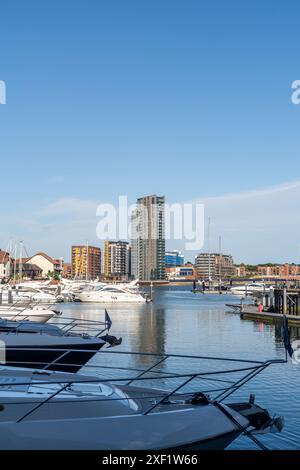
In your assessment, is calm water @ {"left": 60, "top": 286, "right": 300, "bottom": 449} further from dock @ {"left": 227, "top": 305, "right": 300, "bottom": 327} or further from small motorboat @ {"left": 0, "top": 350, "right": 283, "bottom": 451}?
small motorboat @ {"left": 0, "top": 350, "right": 283, "bottom": 451}

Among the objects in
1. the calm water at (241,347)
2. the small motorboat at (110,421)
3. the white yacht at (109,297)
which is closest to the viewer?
the small motorboat at (110,421)

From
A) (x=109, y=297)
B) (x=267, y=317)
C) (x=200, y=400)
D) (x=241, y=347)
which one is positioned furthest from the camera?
(x=109, y=297)

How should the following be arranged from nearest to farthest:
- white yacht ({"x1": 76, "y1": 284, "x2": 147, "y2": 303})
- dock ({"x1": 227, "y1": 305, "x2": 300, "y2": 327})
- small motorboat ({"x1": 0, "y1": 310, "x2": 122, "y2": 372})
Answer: small motorboat ({"x1": 0, "y1": 310, "x2": 122, "y2": 372})
dock ({"x1": 227, "y1": 305, "x2": 300, "y2": 327})
white yacht ({"x1": 76, "y1": 284, "x2": 147, "y2": 303})

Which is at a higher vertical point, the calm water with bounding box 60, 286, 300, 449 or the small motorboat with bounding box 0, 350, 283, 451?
the small motorboat with bounding box 0, 350, 283, 451

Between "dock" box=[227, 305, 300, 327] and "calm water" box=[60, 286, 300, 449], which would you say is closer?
"calm water" box=[60, 286, 300, 449]

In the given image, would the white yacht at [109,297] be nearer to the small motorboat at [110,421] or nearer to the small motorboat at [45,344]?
the small motorboat at [45,344]

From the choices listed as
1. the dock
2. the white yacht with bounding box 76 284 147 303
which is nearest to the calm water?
the dock

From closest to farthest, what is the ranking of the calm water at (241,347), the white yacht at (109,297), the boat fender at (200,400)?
the boat fender at (200,400) → the calm water at (241,347) → the white yacht at (109,297)

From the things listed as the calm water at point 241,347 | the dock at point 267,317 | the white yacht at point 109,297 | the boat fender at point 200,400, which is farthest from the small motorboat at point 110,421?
the white yacht at point 109,297

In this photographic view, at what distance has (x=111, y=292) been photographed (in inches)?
4537

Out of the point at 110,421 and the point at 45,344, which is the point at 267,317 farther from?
the point at 110,421

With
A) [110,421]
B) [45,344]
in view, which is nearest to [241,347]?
[45,344]

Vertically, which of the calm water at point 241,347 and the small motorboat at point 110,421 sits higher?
the small motorboat at point 110,421
